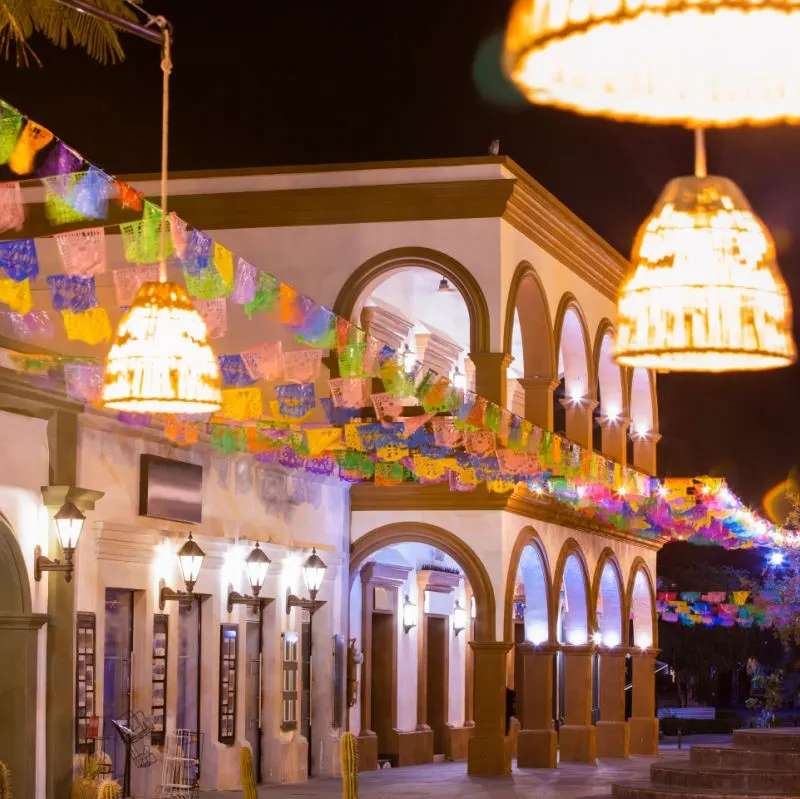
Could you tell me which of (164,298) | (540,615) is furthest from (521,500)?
(164,298)

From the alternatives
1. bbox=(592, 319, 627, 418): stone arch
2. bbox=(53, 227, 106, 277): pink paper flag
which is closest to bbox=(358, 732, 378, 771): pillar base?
bbox=(592, 319, 627, 418): stone arch

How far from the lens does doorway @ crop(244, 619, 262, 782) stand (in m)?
23.6

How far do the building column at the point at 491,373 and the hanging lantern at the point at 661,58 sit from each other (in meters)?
21.5

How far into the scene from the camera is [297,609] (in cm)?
2520

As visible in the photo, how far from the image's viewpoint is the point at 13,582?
56.9 feet

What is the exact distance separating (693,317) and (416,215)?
21.1 m

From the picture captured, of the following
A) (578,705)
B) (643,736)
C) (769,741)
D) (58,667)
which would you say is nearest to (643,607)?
(643,736)

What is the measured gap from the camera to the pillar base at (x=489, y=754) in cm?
2561

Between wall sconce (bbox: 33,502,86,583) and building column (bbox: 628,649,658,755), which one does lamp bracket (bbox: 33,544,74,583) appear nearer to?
wall sconce (bbox: 33,502,86,583)

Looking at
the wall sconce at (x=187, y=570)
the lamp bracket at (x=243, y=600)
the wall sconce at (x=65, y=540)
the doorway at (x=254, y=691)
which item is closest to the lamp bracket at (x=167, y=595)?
the wall sconce at (x=187, y=570)

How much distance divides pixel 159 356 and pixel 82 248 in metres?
6.79

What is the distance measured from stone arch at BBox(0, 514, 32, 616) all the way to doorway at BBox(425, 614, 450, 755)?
14504mm

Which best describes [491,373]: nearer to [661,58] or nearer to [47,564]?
[47,564]

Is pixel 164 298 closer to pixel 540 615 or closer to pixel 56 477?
pixel 56 477
